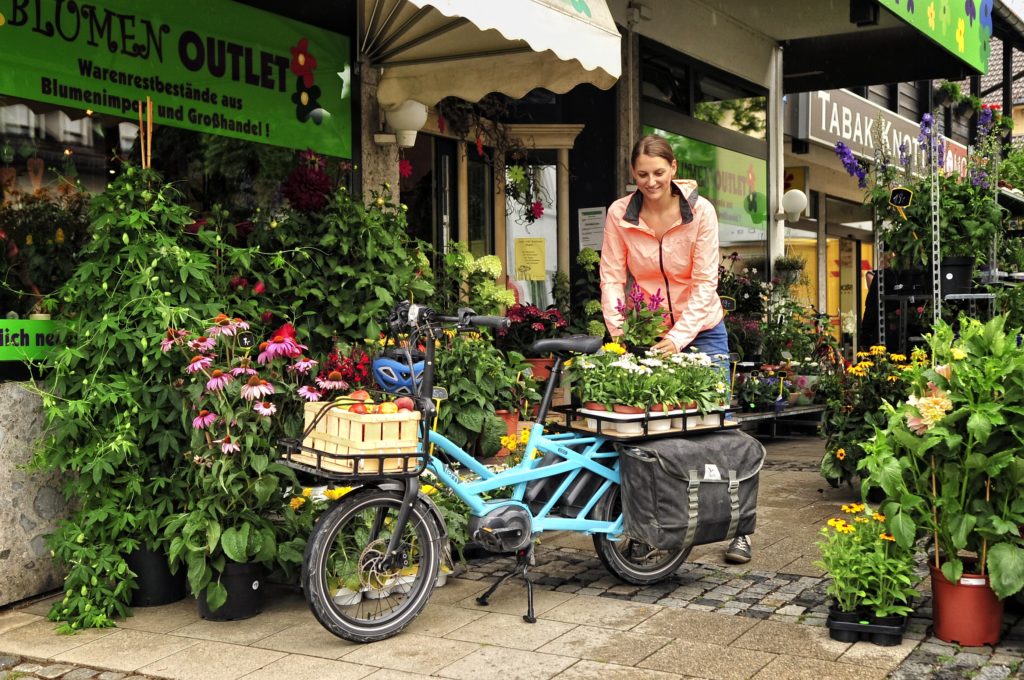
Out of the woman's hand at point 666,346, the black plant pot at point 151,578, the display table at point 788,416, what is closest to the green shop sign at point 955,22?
the display table at point 788,416

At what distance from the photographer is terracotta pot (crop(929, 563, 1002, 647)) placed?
4.23 meters

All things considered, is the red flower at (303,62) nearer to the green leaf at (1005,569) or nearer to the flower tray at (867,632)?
the flower tray at (867,632)

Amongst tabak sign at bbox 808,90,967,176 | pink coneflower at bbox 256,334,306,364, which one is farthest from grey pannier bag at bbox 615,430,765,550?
tabak sign at bbox 808,90,967,176

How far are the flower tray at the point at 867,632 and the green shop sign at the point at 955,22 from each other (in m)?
5.76

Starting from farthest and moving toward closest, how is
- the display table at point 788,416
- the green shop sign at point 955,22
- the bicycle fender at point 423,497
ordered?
the display table at point 788,416 < the green shop sign at point 955,22 < the bicycle fender at point 423,497

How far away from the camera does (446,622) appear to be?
4.68 m

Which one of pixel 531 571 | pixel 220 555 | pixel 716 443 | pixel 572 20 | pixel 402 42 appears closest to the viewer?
pixel 220 555

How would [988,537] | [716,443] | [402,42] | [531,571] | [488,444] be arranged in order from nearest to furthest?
[988,537] → [716,443] → [531,571] → [488,444] → [402,42]

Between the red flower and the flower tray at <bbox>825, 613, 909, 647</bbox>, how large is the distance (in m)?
4.47

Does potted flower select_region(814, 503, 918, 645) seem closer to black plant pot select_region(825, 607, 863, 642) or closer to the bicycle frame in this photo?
black plant pot select_region(825, 607, 863, 642)

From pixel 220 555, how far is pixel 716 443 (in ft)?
7.31

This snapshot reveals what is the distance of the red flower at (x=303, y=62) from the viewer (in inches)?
269

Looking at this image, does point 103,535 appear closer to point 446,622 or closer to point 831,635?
point 446,622

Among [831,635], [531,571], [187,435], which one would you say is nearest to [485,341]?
[531,571]
